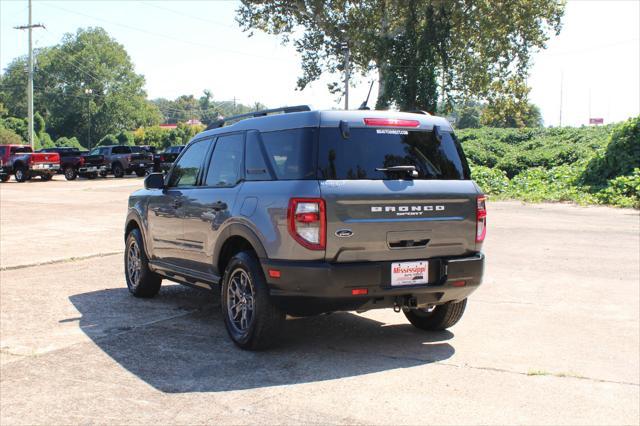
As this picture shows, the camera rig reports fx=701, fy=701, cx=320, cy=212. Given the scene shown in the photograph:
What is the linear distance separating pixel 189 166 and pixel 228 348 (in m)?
2.25

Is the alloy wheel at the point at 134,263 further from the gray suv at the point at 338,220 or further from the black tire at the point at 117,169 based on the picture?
the black tire at the point at 117,169

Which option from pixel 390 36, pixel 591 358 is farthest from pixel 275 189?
pixel 390 36

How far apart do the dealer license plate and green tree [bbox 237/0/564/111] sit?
38276 millimetres

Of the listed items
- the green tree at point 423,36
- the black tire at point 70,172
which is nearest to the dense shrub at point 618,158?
the green tree at point 423,36

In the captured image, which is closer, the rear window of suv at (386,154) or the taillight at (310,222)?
the taillight at (310,222)

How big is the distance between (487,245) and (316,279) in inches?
348

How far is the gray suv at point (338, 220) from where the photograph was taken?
546 cm

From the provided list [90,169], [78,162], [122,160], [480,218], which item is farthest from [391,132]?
[122,160]

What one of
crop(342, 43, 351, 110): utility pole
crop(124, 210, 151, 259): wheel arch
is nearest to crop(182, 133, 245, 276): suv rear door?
crop(124, 210, 151, 259): wheel arch

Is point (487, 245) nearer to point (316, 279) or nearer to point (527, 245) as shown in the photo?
point (527, 245)

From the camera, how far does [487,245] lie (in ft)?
44.7

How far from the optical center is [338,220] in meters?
5.44

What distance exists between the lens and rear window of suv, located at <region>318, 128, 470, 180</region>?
5652 mm

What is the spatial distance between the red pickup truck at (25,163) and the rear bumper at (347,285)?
36656 mm
